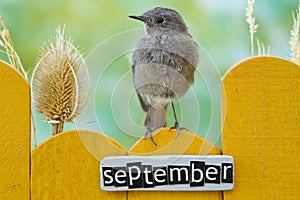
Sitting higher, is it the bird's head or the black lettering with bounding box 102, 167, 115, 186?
the bird's head

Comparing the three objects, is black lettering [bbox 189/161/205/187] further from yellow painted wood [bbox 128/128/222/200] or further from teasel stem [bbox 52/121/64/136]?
teasel stem [bbox 52/121/64/136]

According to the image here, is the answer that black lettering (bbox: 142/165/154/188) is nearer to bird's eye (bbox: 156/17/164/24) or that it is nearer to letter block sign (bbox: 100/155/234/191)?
letter block sign (bbox: 100/155/234/191)

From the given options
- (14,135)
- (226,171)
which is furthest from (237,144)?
(14,135)

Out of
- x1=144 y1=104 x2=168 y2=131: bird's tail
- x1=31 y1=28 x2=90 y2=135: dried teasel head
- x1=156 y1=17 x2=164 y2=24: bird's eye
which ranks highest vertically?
x1=156 y1=17 x2=164 y2=24: bird's eye

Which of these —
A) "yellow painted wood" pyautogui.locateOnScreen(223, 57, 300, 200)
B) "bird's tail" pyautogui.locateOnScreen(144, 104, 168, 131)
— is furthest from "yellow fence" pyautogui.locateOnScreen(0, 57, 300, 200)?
"bird's tail" pyautogui.locateOnScreen(144, 104, 168, 131)

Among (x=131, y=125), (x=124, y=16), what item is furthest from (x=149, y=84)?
(x=124, y=16)

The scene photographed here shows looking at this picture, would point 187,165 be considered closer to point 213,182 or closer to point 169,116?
point 213,182
